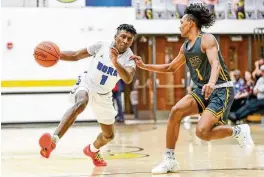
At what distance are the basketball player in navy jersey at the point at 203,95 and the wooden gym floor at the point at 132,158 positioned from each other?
40 centimetres

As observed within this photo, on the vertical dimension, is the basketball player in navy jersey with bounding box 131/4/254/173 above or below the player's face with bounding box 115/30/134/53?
below

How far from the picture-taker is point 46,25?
17547 millimetres

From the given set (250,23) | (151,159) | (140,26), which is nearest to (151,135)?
(151,159)

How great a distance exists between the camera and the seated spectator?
619 inches

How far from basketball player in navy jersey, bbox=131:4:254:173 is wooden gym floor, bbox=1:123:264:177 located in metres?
0.40

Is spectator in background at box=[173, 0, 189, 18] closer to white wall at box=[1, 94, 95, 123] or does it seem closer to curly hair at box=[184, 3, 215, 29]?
white wall at box=[1, 94, 95, 123]

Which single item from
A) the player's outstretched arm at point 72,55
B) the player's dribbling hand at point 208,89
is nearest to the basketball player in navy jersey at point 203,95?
the player's dribbling hand at point 208,89

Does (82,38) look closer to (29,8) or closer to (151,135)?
(29,8)

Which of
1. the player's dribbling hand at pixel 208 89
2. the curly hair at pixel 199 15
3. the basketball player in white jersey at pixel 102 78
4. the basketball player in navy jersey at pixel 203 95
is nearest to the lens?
the player's dribbling hand at pixel 208 89

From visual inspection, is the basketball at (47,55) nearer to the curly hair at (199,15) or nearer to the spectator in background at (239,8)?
the curly hair at (199,15)

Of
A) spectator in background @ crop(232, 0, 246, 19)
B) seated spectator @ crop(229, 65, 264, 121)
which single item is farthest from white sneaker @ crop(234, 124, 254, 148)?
spectator in background @ crop(232, 0, 246, 19)

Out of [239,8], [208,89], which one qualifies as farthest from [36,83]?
[208,89]

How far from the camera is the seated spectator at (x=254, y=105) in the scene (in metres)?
15.7

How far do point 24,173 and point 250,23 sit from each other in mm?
14090
